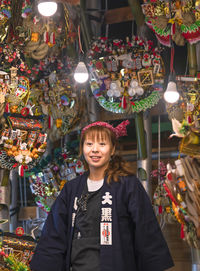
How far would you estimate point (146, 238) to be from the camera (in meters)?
2.76

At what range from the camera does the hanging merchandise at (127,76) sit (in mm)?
4188

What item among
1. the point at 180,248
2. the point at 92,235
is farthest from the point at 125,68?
the point at 92,235

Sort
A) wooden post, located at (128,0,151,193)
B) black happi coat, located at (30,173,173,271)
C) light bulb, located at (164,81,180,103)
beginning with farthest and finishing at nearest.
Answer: wooden post, located at (128,0,151,193)
light bulb, located at (164,81,180,103)
black happi coat, located at (30,173,173,271)

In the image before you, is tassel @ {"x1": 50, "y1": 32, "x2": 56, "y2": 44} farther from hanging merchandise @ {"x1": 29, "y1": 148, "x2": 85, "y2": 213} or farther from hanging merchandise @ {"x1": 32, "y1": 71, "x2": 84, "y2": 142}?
hanging merchandise @ {"x1": 29, "y1": 148, "x2": 85, "y2": 213}

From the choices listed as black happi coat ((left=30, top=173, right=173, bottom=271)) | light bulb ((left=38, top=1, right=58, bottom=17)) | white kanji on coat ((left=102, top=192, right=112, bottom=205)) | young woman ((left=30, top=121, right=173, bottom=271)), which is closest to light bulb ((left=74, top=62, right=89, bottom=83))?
light bulb ((left=38, top=1, right=58, bottom=17))

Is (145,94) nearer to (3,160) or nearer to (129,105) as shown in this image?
(129,105)

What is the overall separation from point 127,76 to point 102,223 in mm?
1702

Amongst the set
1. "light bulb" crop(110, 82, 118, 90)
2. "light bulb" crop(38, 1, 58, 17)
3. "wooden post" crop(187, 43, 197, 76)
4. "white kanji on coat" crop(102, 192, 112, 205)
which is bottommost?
"white kanji on coat" crop(102, 192, 112, 205)

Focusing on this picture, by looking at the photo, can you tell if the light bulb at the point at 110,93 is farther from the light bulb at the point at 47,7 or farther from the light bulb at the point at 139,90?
the light bulb at the point at 47,7

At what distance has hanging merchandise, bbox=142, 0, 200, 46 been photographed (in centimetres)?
402

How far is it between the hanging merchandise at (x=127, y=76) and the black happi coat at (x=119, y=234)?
1.33 metres

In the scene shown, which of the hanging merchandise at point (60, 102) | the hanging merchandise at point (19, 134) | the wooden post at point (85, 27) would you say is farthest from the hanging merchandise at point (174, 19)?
the hanging merchandise at point (19, 134)

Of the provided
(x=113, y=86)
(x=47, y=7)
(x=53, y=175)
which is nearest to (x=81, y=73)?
(x=113, y=86)

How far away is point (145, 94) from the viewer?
4.21 metres
